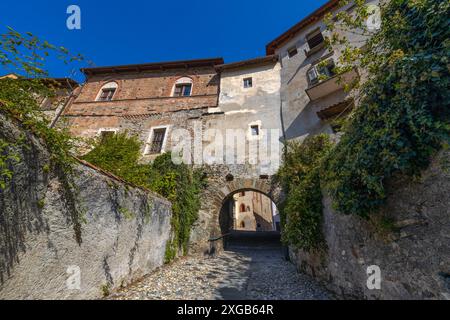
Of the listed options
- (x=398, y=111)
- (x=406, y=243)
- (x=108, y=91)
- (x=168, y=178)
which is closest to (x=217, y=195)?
(x=168, y=178)

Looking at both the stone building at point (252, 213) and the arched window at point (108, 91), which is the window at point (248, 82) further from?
the stone building at point (252, 213)

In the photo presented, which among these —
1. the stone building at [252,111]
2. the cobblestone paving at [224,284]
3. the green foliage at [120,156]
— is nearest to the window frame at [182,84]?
the stone building at [252,111]

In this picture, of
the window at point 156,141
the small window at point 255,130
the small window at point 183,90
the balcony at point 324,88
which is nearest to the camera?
the balcony at point 324,88

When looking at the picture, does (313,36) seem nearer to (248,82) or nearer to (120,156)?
(248,82)

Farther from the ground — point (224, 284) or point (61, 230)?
point (61, 230)

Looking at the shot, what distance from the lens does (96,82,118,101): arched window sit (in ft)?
43.5

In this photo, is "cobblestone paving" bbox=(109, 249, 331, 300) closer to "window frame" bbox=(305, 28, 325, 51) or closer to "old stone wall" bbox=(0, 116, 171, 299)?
"old stone wall" bbox=(0, 116, 171, 299)

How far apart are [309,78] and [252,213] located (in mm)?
17436

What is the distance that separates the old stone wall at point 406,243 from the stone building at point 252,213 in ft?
65.8

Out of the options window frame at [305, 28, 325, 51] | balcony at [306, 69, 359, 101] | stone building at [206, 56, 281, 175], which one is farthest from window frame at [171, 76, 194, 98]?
window frame at [305, 28, 325, 51]

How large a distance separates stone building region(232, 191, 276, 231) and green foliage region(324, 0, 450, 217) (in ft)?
67.7

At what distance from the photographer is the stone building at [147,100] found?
10930mm

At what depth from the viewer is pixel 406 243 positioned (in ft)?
7.70
